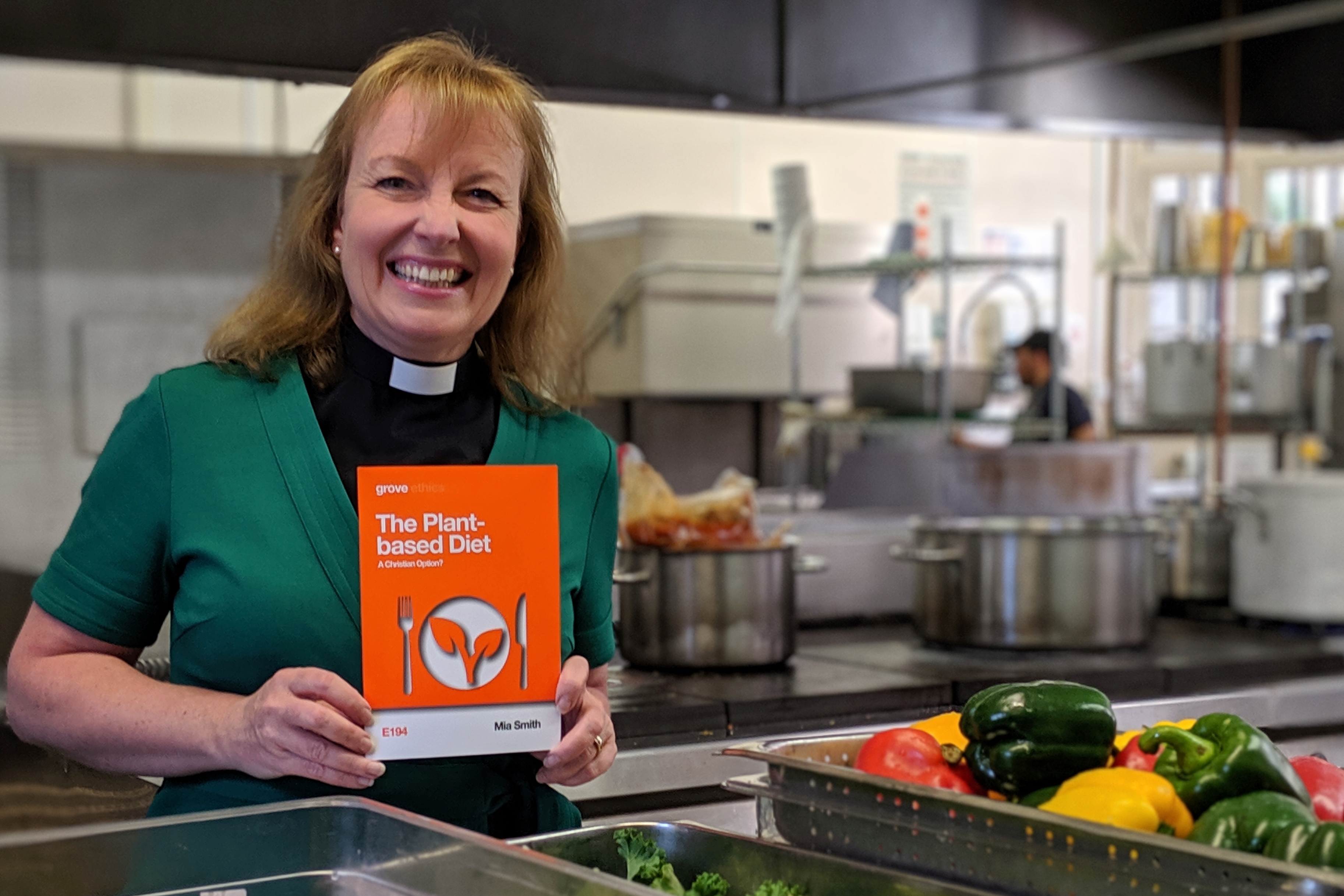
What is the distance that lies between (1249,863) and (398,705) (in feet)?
1.96

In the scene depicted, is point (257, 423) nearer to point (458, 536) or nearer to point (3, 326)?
point (458, 536)

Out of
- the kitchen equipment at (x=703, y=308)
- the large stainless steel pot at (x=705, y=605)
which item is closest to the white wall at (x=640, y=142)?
the kitchen equipment at (x=703, y=308)

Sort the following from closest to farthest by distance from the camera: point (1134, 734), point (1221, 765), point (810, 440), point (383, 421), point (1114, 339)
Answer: point (1221, 765), point (1134, 734), point (383, 421), point (810, 440), point (1114, 339)

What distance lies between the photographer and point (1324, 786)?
0.99 metres

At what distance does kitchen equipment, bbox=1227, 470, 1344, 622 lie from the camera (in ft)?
8.85

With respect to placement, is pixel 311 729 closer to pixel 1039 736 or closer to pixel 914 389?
pixel 1039 736

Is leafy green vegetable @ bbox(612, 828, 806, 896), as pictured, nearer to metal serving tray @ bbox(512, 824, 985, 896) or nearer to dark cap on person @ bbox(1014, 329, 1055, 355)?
metal serving tray @ bbox(512, 824, 985, 896)

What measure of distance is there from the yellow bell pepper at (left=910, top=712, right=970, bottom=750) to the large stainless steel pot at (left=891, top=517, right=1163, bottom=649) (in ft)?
4.07

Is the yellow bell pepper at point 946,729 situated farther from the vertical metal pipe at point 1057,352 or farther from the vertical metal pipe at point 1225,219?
the vertical metal pipe at point 1057,352

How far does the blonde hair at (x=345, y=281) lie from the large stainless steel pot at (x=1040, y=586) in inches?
41.3

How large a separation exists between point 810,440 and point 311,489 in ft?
9.76

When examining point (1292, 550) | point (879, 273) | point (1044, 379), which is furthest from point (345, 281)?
point (1044, 379)

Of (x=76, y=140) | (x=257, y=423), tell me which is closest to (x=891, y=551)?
(x=257, y=423)

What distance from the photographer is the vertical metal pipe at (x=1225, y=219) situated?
10.4 feet
